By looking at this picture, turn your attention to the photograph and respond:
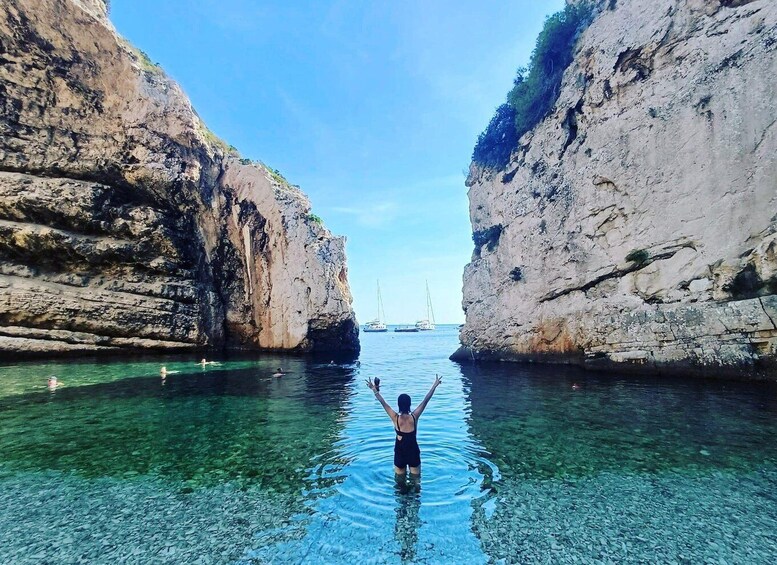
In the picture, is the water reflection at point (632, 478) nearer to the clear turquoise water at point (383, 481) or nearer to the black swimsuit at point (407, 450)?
the clear turquoise water at point (383, 481)

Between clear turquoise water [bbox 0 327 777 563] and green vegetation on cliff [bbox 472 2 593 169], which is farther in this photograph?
green vegetation on cliff [bbox 472 2 593 169]

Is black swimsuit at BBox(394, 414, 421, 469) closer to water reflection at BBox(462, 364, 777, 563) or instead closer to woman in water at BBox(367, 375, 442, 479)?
woman in water at BBox(367, 375, 442, 479)

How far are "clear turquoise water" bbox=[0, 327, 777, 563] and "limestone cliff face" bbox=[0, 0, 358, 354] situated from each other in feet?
48.1

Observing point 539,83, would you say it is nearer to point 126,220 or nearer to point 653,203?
point 653,203

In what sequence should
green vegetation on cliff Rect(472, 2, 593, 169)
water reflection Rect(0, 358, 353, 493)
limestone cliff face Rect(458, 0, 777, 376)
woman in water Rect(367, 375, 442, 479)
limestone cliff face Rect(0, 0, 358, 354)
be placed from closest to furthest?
woman in water Rect(367, 375, 442, 479), water reflection Rect(0, 358, 353, 493), limestone cliff face Rect(458, 0, 777, 376), limestone cliff face Rect(0, 0, 358, 354), green vegetation on cliff Rect(472, 2, 593, 169)

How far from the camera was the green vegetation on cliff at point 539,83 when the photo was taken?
87.6ft

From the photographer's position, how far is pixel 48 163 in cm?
2611

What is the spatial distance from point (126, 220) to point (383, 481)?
29.4 meters

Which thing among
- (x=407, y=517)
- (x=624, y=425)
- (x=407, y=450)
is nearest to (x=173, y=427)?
(x=407, y=450)

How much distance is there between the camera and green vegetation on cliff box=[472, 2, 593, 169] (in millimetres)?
26703

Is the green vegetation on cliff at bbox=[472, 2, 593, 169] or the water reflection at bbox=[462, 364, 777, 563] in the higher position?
the green vegetation on cliff at bbox=[472, 2, 593, 169]

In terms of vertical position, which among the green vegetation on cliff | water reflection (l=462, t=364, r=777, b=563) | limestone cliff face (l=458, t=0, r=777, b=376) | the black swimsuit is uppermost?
the green vegetation on cliff

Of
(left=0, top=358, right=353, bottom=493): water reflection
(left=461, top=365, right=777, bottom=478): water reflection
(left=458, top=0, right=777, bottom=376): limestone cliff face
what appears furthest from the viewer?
(left=458, top=0, right=777, bottom=376): limestone cliff face

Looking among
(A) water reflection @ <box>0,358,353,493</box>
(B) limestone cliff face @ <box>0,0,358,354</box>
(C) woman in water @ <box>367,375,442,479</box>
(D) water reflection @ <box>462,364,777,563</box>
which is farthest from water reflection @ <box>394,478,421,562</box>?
(B) limestone cliff face @ <box>0,0,358,354</box>
